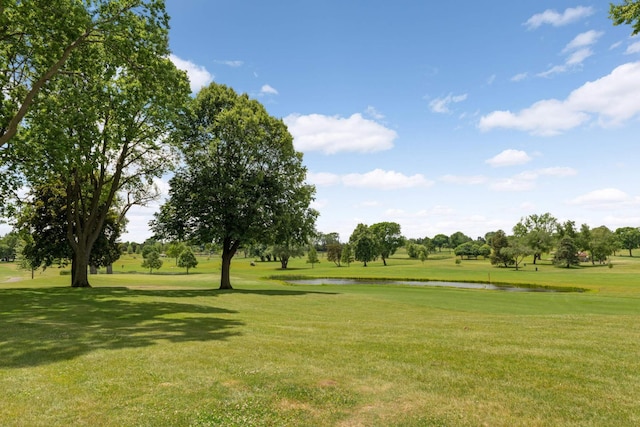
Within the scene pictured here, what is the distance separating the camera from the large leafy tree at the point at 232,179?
115ft

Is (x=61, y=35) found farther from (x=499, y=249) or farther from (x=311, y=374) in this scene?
(x=499, y=249)

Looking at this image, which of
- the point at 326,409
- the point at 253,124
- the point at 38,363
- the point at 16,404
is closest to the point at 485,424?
the point at 326,409

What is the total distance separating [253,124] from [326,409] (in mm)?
31777

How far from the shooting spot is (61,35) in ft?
65.8

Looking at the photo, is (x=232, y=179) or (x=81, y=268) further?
(x=232, y=179)

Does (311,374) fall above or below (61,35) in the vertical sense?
below

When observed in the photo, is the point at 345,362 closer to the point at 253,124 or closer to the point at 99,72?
the point at 99,72

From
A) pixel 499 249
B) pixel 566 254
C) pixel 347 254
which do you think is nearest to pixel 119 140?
pixel 347 254

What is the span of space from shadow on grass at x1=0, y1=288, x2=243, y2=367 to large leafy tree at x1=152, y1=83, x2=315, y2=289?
41.0 feet

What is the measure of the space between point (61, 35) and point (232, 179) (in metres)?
17.6

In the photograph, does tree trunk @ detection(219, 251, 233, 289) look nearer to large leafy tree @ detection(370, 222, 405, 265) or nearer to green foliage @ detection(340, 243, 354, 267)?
green foliage @ detection(340, 243, 354, 267)

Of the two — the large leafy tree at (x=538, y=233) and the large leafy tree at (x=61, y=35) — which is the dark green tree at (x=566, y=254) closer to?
the large leafy tree at (x=538, y=233)

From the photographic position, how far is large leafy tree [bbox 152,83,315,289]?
35.2 metres

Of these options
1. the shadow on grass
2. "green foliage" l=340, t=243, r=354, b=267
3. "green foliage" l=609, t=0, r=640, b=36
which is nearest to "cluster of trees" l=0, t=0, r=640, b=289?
"green foliage" l=609, t=0, r=640, b=36
